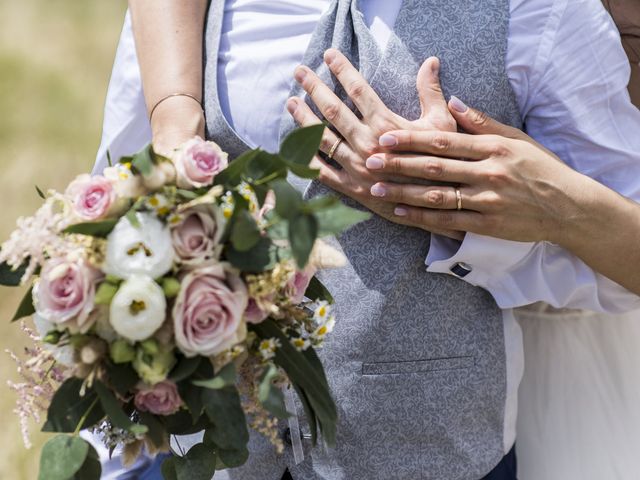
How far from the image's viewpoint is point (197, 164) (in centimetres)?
108

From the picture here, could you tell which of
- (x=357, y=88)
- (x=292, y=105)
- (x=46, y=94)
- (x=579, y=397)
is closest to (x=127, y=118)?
(x=292, y=105)

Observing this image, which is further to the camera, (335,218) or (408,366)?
(408,366)

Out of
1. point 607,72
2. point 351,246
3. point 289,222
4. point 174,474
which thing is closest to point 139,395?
point 174,474

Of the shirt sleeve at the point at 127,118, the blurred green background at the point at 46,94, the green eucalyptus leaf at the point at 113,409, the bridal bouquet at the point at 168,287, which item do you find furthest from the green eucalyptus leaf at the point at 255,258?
the blurred green background at the point at 46,94

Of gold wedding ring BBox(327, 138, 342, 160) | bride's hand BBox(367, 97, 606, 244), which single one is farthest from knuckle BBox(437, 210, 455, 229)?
gold wedding ring BBox(327, 138, 342, 160)

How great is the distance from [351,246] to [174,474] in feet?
1.62

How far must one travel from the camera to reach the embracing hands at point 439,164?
4.68 feet

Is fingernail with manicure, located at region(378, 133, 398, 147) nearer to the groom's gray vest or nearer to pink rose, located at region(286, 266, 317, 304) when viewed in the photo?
the groom's gray vest

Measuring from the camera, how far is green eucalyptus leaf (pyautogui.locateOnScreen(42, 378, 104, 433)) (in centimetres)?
109

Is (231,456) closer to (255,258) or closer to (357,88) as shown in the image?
(255,258)

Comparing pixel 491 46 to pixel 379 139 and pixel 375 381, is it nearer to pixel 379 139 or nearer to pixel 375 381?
pixel 379 139

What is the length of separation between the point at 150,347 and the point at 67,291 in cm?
12

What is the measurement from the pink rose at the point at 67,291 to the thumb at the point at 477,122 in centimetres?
68

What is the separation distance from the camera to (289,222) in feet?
3.07
